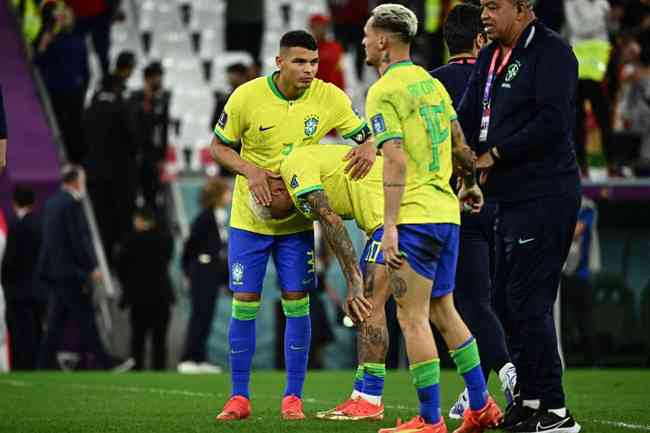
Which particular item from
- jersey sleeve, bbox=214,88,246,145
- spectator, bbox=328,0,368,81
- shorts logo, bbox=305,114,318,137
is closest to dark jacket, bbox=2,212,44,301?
spectator, bbox=328,0,368,81

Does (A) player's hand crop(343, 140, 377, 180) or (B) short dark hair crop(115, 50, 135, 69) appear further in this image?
(B) short dark hair crop(115, 50, 135, 69)

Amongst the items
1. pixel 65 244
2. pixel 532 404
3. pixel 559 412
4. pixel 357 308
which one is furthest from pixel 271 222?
pixel 65 244

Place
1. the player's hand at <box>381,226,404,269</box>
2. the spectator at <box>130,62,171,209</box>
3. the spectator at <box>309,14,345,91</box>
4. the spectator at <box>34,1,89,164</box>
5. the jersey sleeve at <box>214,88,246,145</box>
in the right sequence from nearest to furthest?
1. the player's hand at <box>381,226,404,269</box>
2. the jersey sleeve at <box>214,88,246,145</box>
3. the spectator at <box>130,62,171,209</box>
4. the spectator at <box>309,14,345,91</box>
5. the spectator at <box>34,1,89,164</box>

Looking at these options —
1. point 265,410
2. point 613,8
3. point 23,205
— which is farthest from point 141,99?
point 265,410

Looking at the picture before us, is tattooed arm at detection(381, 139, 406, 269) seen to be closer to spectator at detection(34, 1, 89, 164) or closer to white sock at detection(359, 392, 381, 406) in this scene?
white sock at detection(359, 392, 381, 406)

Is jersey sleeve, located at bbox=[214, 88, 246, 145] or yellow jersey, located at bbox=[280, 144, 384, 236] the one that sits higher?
jersey sleeve, located at bbox=[214, 88, 246, 145]

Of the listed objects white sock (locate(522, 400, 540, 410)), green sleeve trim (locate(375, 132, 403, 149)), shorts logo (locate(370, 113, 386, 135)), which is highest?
shorts logo (locate(370, 113, 386, 135))

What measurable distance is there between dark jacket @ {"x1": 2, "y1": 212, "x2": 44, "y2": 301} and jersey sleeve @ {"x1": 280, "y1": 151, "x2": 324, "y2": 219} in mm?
9089

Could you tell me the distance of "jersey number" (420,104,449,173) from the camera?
766 centimetres

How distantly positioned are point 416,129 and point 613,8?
14555 mm

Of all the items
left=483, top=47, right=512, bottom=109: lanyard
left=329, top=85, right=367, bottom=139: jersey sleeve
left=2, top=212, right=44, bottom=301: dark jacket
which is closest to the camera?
left=483, top=47, right=512, bottom=109: lanyard

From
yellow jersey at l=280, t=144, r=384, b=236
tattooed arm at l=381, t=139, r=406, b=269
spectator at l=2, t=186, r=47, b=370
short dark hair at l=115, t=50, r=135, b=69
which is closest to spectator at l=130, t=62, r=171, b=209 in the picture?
short dark hair at l=115, t=50, r=135, b=69

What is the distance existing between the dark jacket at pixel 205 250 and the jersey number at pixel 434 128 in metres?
10.1

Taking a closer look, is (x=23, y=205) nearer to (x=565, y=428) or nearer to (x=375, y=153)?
(x=375, y=153)
